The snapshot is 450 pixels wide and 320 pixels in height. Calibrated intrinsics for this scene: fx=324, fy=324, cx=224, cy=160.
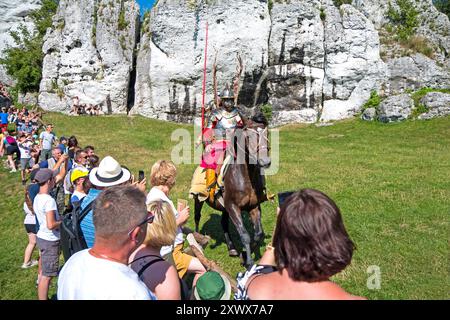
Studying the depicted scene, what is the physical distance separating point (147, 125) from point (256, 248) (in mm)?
19991

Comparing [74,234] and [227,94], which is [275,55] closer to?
[227,94]

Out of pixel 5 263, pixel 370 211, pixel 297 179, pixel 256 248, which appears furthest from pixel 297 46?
pixel 5 263

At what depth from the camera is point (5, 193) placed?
37.4 feet

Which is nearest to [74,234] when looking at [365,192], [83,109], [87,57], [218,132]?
[218,132]

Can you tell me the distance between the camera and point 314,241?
1925 mm

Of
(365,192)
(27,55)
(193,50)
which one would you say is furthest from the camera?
(27,55)

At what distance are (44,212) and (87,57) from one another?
2687 centimetres

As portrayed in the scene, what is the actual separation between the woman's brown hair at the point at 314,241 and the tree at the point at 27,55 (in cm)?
3273

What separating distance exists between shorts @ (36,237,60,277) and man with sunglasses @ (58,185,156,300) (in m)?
2.83

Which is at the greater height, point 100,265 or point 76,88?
point 76,88

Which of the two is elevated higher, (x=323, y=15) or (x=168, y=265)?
(x=323, y=15)

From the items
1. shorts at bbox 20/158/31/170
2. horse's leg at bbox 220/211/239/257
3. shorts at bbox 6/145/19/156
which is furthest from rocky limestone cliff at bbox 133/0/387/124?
horse's leg at bbox 220/211/239/257

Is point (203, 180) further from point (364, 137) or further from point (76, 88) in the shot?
point (76, 88)

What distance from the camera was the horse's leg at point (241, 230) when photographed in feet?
18.3
